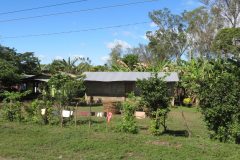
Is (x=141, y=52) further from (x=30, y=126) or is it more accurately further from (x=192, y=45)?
(x=30, y=126)

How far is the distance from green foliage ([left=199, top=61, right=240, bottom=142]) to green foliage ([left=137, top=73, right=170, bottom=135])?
1.79 meters

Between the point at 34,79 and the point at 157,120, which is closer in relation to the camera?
the point at 157,120

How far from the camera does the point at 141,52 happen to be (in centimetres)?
7375

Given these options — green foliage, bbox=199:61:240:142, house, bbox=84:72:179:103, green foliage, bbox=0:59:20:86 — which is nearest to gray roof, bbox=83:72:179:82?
house, bbox=84:72:179:103

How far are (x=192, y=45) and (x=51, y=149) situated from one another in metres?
50.3

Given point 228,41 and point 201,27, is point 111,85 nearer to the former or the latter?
point 228,41

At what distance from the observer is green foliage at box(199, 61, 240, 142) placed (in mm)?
12625

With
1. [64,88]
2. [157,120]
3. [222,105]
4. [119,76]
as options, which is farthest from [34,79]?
[222,105]

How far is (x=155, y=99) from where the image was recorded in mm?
14742

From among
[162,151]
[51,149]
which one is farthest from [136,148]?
[51,149]

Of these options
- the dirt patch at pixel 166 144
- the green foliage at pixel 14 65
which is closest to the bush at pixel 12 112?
the dirt patch at pixel 166 144

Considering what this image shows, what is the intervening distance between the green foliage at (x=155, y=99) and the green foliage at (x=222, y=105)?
179 centimetres

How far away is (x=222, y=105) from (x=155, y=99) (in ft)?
9.06

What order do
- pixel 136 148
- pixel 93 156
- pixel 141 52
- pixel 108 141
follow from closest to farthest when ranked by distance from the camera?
pixel 93 156 < pixel 136 148 < pixel 108 141 < pixel 141 52
